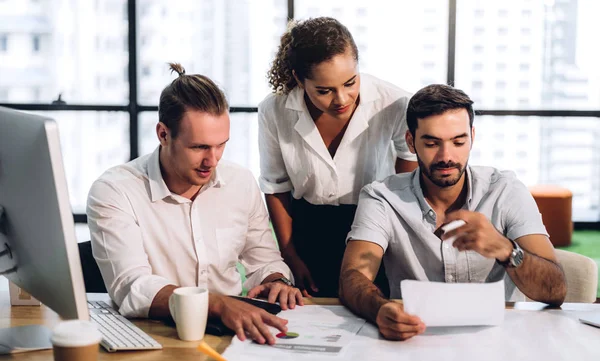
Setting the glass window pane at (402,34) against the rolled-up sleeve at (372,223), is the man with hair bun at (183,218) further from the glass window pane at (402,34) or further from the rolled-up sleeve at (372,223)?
the glass window pane at (402,34)

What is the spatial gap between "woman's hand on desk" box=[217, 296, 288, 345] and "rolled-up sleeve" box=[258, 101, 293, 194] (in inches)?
33.5

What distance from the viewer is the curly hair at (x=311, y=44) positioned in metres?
2.17

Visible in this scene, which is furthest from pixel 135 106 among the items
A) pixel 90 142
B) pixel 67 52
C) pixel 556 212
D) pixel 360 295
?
pixel 360 295

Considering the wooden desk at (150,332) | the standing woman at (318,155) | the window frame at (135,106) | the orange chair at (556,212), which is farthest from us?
the window frame at (135,106)

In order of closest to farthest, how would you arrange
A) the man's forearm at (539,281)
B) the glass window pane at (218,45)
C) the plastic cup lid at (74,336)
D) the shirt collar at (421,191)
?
the plastic cup lid at (74,336) < the man's forearm at (539,281) < the shirt collar at (421,191) < the glass window pane at (218,45)

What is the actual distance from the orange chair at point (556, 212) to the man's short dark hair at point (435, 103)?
320cm

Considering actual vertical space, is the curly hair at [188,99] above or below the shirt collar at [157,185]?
above

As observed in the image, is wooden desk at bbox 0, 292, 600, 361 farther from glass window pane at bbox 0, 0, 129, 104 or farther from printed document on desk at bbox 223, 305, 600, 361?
glass window pane at bbox 0, 0, 129, 104

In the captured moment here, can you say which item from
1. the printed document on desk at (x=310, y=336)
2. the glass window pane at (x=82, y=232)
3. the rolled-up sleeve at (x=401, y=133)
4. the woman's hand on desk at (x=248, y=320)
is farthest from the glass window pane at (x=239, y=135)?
the woman's hand on desk at (x=248, y=320)

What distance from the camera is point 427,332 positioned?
1.68 meters

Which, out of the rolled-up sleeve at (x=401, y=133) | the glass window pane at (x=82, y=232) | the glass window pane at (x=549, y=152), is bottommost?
the glass window pane at (x=82, y=232)

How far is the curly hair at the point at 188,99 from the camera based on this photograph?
1.98 metres

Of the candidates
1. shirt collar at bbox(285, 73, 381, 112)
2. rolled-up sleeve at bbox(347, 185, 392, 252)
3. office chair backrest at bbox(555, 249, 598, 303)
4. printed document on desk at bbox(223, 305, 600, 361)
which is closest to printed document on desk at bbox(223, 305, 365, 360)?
printed document on desk at bbox(223, 305, 600, 361)

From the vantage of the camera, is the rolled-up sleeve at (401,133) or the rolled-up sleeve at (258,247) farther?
the rolled-up sleeve at (401,133)
